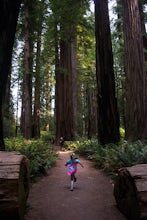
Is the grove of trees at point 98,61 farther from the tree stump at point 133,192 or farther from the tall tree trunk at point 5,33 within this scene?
the tree stump at point 133,192

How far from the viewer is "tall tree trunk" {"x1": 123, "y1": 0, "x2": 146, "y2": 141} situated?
9.13m

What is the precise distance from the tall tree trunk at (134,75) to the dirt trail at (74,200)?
275cm

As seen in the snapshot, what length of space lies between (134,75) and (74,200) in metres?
6.04

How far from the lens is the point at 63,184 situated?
21.5ft

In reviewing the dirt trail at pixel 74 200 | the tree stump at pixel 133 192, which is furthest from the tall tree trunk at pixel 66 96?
the tree stump at pixel 133 192

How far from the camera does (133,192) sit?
135 inches

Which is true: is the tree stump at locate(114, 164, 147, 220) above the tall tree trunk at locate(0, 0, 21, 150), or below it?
below

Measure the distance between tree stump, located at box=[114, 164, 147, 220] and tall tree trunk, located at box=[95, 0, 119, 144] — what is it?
248 inches

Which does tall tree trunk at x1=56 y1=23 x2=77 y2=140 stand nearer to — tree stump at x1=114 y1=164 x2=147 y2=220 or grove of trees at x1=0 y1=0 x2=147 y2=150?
grove of trees at x1=0 y1=0 x2=147 y2=150

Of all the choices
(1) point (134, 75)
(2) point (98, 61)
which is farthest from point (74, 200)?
(2) point (98, 61)

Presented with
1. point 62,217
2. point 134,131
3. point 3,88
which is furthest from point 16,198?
point 134,131

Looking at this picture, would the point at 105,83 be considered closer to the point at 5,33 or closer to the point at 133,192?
the point at 5,33

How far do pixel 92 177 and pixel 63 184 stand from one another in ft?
3.63

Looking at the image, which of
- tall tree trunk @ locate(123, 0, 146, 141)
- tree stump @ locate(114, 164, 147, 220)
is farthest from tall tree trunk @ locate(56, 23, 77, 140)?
tree stump @ locate(114, 164, 147, 220)
